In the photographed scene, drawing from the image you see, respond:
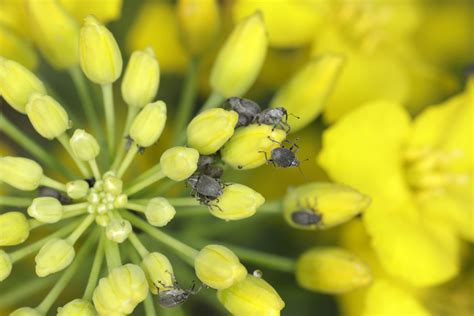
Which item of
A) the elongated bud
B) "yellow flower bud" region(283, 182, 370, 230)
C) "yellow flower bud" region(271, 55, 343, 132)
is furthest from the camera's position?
"yellow flower bud" region(271, 55, 343, 132)

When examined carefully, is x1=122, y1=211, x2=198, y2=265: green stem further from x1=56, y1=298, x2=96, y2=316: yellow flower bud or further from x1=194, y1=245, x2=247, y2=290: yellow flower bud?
x1=56, y1=298, x2=96, y2=316: yellow flower bud

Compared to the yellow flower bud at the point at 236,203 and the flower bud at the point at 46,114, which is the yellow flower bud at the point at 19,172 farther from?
the yellow flower bud at the point at 236,203

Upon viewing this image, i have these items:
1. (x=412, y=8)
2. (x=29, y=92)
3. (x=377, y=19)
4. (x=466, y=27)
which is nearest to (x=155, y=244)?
(x=29, y=92)

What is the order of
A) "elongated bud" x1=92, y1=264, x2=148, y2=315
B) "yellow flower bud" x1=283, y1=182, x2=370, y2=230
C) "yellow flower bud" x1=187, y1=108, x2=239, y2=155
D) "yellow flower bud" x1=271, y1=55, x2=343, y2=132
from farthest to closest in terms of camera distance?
1. "yellow flower bud" x1=271, y1=55, x2=343, y2=132
2. "yellow flower bud" x1=283, y1=182, x2=370, y2=230
3. "yellow flower bud" x1=187, y1=108, x2=239, y2=155
4. "elongated bud" x1=92, y1=264, x2=148, y2=315

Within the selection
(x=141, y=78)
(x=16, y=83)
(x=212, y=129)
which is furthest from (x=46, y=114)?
(x=212, y=129)

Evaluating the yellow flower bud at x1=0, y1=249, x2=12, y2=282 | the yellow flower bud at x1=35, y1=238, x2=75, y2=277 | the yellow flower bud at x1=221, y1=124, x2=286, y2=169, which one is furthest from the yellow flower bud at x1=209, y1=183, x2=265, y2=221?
the yellow flower bud at x1=0, y1=249, x2=12, y2=282

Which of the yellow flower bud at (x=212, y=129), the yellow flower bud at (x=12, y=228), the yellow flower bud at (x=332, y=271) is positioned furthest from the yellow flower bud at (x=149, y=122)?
the yellow flower bud at (x=332, y=271)
